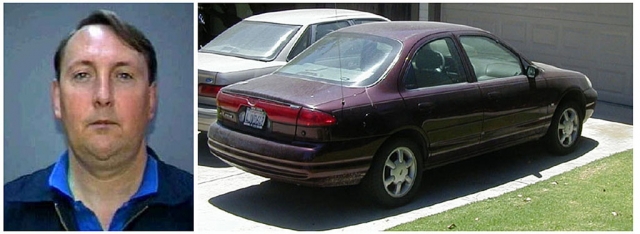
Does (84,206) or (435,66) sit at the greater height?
(435,66)

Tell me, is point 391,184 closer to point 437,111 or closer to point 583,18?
point 437,111

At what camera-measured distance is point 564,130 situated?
927 cm

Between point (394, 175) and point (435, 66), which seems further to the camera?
point (435, 66)

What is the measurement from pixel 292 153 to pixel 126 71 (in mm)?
2286

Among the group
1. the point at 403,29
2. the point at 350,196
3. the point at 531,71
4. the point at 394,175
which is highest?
the point at 403,29

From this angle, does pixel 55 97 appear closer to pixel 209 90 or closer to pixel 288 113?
pixel 288 113

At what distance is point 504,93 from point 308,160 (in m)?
2.19

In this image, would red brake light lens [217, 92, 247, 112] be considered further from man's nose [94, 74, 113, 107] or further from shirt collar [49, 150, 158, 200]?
man's nose [94, 74, 113, 107]

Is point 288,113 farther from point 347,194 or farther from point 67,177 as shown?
point 67,177

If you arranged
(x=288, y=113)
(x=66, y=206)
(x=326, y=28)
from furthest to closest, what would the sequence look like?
(x=326, y=28)
(x=288, y=113)
(x=66, y=206)

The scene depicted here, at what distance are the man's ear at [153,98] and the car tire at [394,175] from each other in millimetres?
2556

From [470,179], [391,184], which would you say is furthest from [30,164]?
[470,179]

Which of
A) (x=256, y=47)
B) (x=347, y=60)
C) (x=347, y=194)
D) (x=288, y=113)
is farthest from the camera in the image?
(x=256, y=47)

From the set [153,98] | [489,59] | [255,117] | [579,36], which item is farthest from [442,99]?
[579,36]
